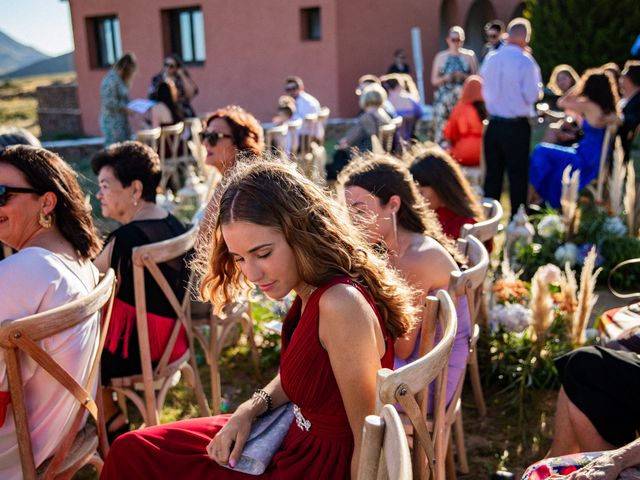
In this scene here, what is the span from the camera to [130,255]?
9.37ft

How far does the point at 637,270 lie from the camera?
16.4 ft

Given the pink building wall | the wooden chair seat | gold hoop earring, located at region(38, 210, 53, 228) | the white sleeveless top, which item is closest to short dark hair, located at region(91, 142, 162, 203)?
gold hoop earring, located at region(38, 210, 53, 228)

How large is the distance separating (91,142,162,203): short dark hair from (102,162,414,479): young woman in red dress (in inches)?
56.7

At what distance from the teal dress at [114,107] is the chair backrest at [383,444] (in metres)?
8.56

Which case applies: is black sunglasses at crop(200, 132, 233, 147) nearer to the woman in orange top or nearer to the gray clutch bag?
the gray clutch bag

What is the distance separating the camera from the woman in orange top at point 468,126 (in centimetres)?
682

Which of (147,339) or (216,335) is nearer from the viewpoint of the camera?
(147,339)

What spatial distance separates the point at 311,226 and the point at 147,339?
4.00 feet

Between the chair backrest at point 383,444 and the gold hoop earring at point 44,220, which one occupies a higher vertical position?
the gold hoop earring at point 44,220

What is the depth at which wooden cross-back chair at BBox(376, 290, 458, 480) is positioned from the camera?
1.36m

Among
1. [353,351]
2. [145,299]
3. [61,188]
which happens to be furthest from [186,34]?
[353,351]

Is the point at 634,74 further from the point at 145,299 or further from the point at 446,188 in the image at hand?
the point at 145,299

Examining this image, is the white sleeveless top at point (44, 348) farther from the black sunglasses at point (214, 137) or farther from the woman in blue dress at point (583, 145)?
the woman in blue dress at point (583, 145)

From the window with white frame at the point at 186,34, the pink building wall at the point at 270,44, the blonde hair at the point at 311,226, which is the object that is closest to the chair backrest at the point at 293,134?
the blonde hair at the point at 311,226
